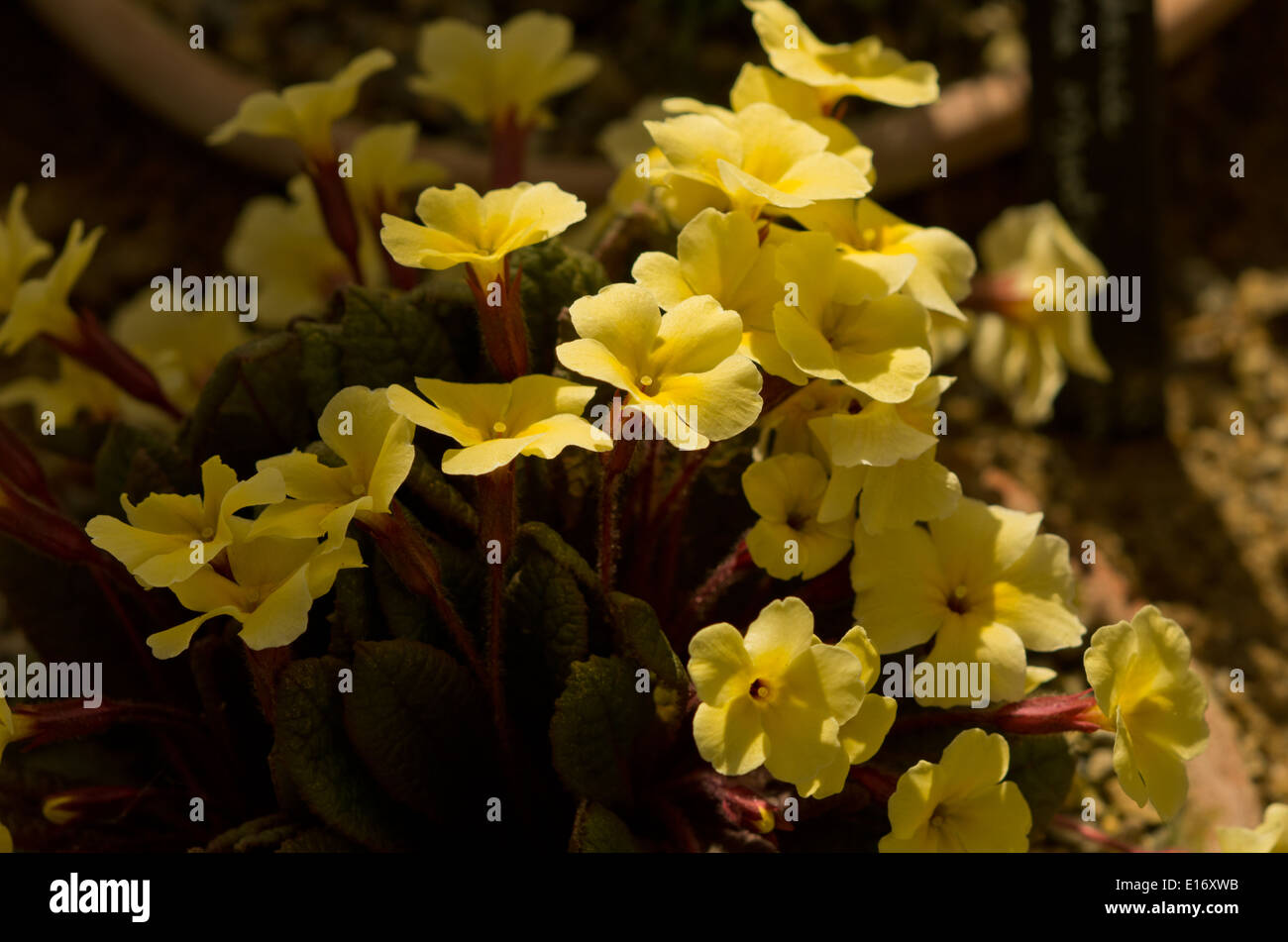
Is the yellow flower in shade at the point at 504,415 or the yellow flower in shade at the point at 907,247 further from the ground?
the yellow flower in shade at the point at 907,247

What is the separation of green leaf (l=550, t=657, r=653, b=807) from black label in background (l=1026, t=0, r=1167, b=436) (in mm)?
1068

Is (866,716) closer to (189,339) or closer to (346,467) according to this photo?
(346,467)

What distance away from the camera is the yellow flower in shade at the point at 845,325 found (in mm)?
845

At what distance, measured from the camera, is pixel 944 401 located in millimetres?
1915

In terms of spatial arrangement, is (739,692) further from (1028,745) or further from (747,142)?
(747,142)

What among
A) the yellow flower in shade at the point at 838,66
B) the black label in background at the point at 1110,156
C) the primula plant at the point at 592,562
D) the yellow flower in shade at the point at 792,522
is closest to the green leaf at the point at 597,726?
the primula plant at the point at 592,562

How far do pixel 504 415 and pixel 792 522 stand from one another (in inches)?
9.4

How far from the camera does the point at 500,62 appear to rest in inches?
48.4

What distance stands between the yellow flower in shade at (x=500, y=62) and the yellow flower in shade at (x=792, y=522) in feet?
1.67

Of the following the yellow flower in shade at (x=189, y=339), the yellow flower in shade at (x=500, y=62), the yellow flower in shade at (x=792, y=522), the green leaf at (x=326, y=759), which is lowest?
the green leaf at (x=326, y=759)

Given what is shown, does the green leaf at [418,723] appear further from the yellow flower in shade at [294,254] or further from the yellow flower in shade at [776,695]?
the yellow flower in shade at [294,254]

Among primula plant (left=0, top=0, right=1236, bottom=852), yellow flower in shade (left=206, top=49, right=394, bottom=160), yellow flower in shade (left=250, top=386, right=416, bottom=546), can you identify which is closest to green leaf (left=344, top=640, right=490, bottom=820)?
primula plant (left=0, top=0, right=1236, bottom=852)

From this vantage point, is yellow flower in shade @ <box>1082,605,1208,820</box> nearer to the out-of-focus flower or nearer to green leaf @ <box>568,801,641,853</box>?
green leaf @ <box>568,801,641,853</box>

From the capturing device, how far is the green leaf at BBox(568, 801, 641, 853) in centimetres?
85
